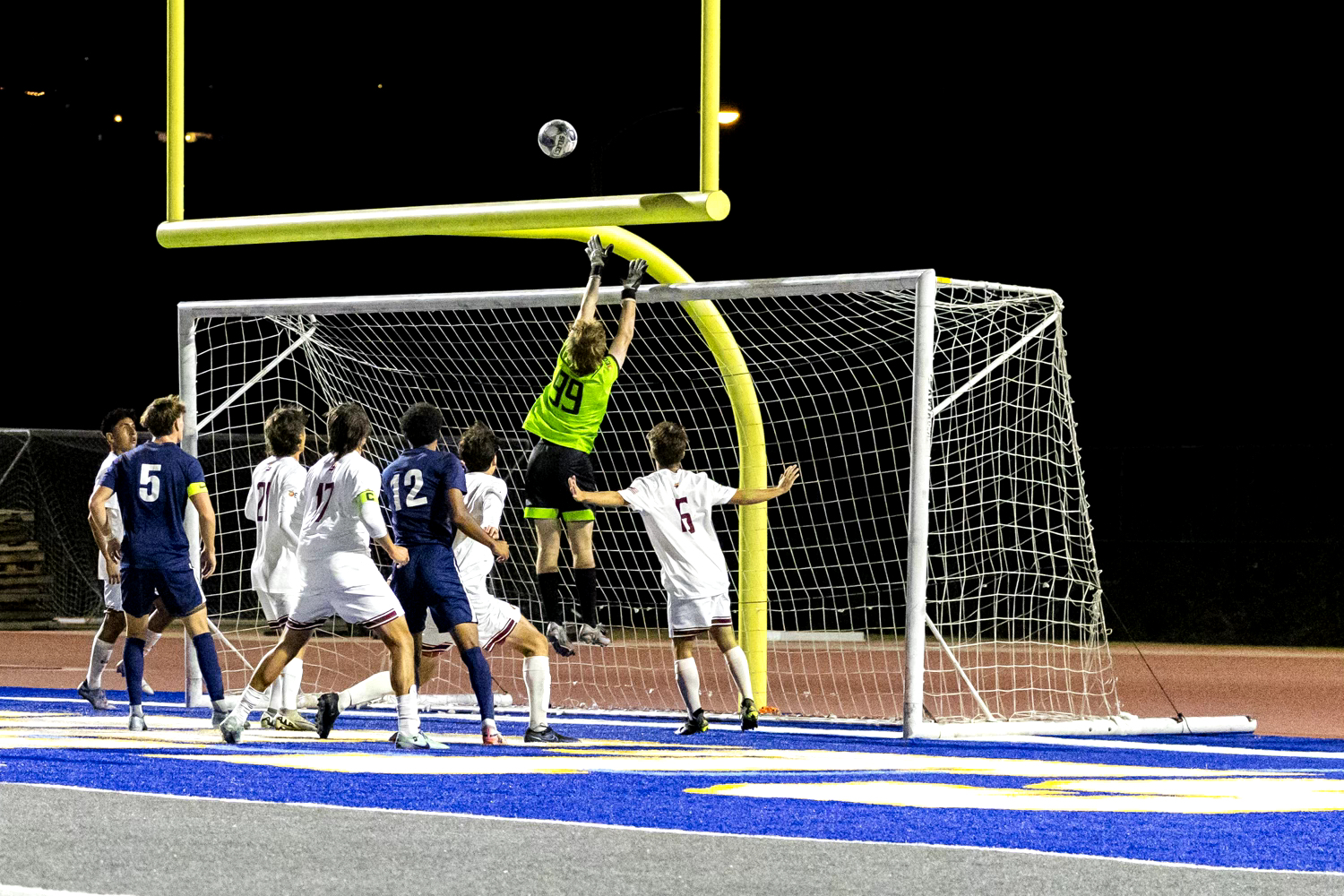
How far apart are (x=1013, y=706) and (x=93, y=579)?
15198mm

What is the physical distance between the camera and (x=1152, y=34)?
2352 cm

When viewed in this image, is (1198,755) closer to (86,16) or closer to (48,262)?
(86,16)

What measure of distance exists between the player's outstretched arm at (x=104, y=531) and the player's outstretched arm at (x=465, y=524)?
2.44 m

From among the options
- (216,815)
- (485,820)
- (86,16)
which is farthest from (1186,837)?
(86,16)

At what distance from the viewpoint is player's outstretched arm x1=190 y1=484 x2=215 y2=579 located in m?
10.6

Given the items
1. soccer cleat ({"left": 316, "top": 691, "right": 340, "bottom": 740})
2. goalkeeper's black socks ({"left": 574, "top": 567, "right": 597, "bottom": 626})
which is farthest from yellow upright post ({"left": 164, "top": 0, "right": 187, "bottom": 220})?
soccer cleat ({"left": 316, "top": 691, "right": 340, "bottom": 740})

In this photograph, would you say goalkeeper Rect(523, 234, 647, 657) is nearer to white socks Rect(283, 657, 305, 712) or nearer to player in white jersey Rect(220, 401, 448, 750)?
white socks Rect(283, 657, 305, 712)

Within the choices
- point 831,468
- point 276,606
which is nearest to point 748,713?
point 276,606

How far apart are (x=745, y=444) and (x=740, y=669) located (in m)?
1.97

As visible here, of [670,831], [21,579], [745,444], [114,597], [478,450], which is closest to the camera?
[670,831]

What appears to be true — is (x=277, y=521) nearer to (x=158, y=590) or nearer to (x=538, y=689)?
(x=158, y=590)

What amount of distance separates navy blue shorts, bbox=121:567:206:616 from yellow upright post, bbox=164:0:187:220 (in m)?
2.40

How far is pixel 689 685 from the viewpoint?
11164mm

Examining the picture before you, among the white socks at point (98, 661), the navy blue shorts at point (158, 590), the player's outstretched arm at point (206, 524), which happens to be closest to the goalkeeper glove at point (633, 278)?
the player's outstretched arm at point (206, 524)
